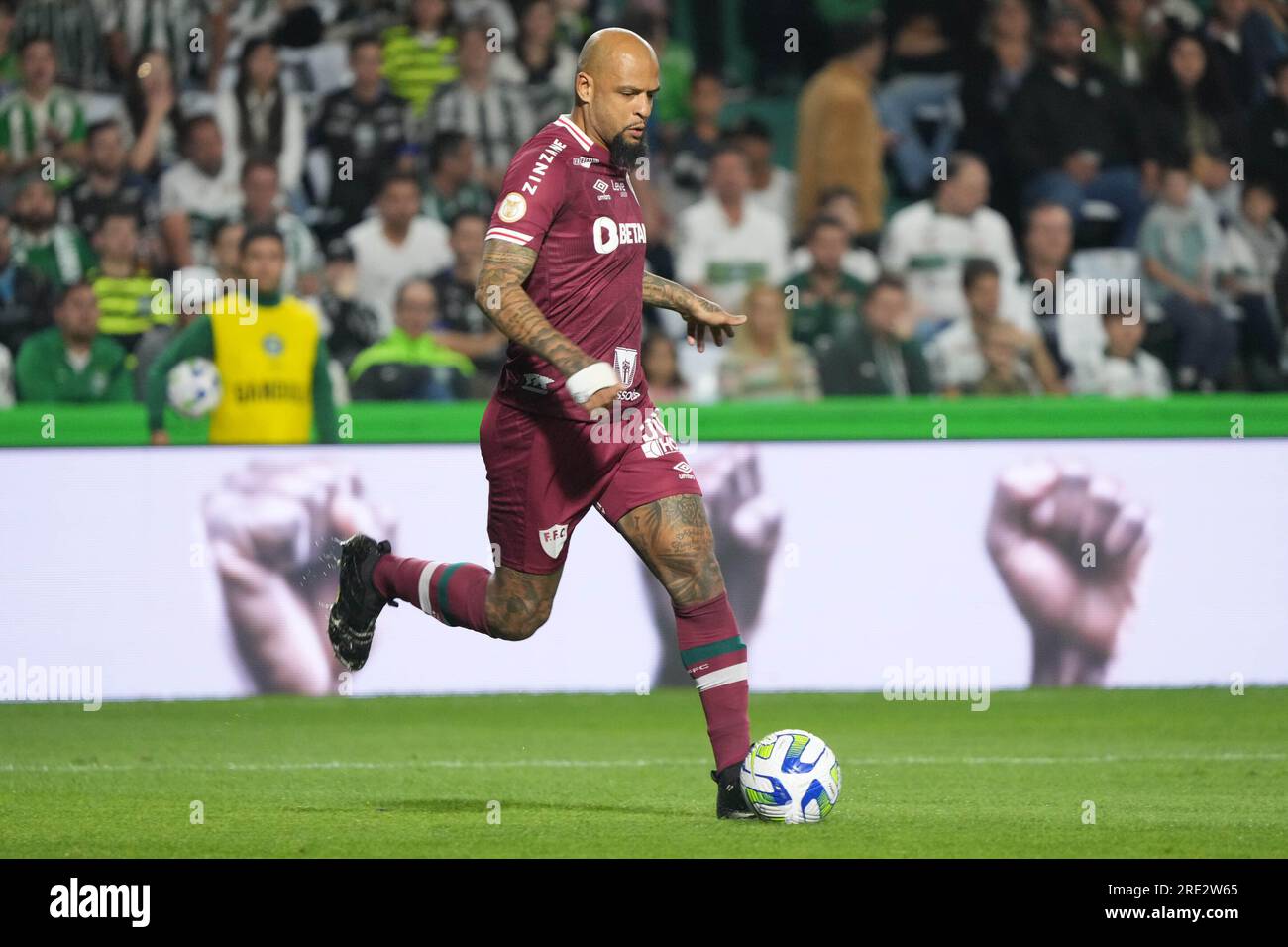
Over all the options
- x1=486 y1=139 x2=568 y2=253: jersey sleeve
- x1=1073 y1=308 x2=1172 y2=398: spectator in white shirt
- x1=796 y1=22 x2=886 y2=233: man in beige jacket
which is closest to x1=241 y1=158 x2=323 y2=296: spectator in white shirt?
x1=796 y1=22 x2=886 y2=233: man in beige jacket

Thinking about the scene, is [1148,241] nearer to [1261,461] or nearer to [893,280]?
[893,280]

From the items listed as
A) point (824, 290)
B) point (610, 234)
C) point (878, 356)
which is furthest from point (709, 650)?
point (824, 290)

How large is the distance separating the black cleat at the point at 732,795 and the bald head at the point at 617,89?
1.96 metres

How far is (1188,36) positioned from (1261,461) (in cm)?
492

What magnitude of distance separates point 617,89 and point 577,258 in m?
0.54

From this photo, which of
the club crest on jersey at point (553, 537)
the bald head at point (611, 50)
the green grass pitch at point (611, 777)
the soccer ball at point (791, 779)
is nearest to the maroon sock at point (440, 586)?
the club crest on jersey at point (553, 537)

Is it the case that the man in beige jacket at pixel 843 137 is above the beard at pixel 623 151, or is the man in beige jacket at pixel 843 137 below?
above

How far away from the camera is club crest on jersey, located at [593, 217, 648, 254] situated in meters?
6.92

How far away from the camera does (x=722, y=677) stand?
6.80 metres

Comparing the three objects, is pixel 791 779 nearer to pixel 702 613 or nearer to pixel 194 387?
pixel 702 613

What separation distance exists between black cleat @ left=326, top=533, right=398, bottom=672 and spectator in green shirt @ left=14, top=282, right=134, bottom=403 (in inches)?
183

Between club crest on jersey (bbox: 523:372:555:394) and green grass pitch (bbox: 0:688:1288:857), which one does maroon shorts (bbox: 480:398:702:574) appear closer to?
club crest on jersey (bbox: 523:372:555:394)

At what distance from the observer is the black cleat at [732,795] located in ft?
22.2

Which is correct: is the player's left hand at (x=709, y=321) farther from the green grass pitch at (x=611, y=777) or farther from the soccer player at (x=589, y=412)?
the green grass pitch at (x=611, y=777)
